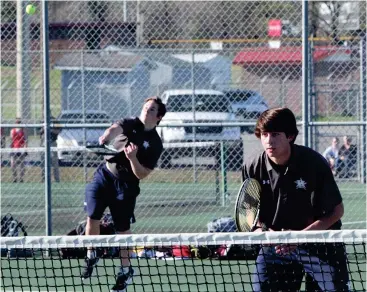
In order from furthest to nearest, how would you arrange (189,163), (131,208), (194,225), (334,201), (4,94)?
1. (4,94)
2. (189,163)
3. (194,225)
4. (131,208)
5. (334,201)

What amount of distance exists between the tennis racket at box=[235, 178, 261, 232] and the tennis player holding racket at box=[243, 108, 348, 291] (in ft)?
0.12

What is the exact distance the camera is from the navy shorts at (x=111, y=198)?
810 cm

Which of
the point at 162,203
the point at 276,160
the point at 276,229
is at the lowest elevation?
the point at 162,203

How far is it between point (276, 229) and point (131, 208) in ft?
9.90

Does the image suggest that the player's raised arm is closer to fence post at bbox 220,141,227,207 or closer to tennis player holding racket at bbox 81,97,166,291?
tennis player holding racket at bbox 81,97,166,291

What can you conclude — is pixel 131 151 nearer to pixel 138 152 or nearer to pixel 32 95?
pixel 138 152

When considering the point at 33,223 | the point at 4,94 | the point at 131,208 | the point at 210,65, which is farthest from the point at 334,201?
the point at 4,94

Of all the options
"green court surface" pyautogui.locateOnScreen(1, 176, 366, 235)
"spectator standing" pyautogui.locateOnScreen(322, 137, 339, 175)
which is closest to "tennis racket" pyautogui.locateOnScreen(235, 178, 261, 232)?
"green court surface" pyautogui.locateOnScreen(1, 176, 366, 235)

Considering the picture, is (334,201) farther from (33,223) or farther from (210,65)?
(210,65)

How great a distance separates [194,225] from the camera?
37.2ft

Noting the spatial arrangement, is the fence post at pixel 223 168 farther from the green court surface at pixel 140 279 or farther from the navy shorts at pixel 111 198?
the navy shorts at pixel 111 198

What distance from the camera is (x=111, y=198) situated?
815cm

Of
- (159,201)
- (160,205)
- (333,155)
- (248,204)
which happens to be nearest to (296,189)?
(248,204)

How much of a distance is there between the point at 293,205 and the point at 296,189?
3.5 inches
